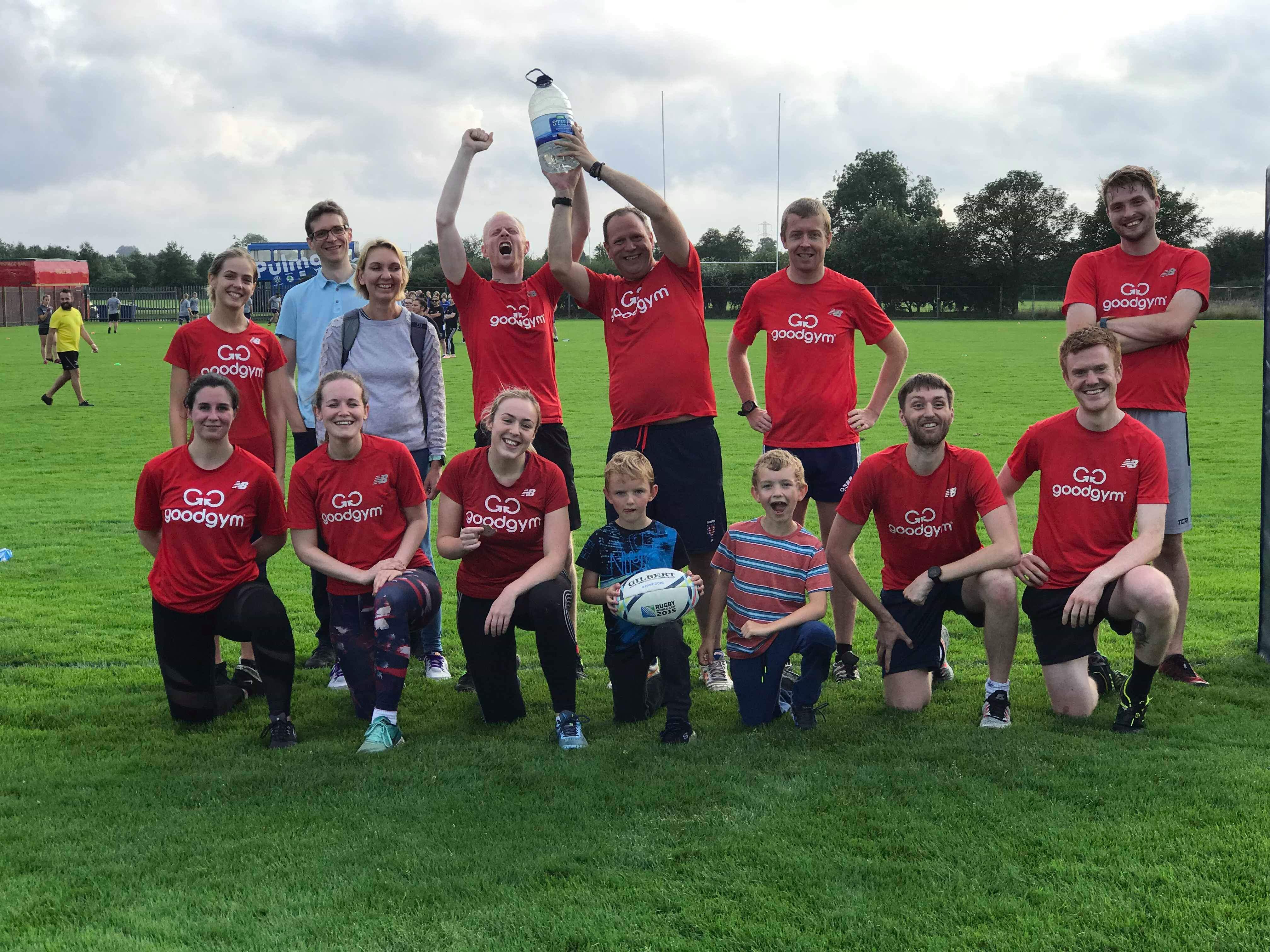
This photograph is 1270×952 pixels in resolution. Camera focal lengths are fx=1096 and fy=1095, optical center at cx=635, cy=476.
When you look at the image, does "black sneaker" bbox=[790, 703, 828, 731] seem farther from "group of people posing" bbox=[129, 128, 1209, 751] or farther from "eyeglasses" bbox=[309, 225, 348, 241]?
"eyeglasses" bbox=[309, 225, 348, 241]

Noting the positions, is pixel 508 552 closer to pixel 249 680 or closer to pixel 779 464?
pixel 779 464

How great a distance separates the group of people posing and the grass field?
22cm

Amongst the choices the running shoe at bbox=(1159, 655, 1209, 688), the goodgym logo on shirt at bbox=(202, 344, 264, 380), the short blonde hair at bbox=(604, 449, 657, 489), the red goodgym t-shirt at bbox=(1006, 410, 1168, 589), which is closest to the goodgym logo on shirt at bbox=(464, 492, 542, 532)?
the short blonde hair at bbox=(604, 449, 657, 489)

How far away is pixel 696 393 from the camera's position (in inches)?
201

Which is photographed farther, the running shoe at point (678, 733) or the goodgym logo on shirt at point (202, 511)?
the goodgym logo on shirt at point (202, 511)

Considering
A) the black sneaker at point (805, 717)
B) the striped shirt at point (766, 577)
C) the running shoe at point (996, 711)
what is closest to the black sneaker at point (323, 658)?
the striped shirt at point (766, 577)

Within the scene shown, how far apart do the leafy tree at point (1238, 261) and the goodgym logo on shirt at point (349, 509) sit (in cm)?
6202

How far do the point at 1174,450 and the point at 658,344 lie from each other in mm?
2503

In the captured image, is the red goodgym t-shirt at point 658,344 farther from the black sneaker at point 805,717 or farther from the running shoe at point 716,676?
the black sneaker at point 805,717

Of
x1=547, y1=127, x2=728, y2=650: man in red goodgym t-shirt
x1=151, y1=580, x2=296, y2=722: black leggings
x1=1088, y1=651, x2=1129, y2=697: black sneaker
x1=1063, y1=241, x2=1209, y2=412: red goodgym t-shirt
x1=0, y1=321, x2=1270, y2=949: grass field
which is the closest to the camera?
x1=0, y1=321, x2=1270, y2=949: grass field

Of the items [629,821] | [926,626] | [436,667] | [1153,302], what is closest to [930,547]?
[926,626]

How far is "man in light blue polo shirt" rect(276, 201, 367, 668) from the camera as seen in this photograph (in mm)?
5625

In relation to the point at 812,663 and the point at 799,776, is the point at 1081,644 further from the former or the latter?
the point at 799,776

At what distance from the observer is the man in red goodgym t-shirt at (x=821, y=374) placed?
533cm
